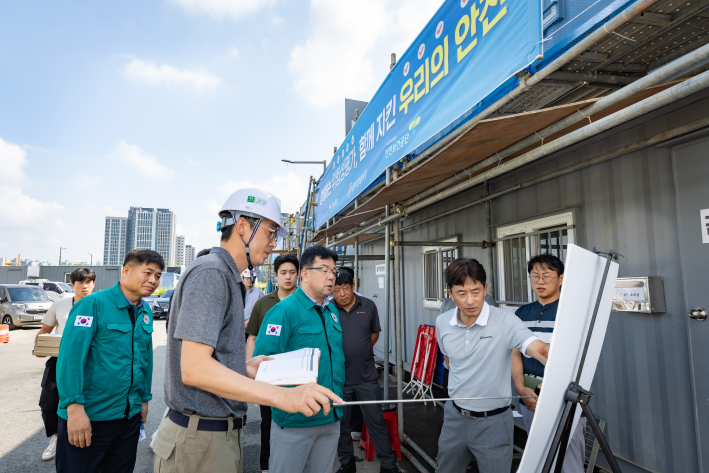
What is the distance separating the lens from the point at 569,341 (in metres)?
1.23

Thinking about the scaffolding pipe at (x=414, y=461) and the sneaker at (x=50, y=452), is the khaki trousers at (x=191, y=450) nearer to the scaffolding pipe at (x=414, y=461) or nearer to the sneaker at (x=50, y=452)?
the scaffolding pipe at (x=414, y=461)

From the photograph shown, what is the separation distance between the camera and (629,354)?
3.23m

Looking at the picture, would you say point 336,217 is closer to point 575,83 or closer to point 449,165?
point 449,165

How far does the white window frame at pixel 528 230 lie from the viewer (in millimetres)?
3873

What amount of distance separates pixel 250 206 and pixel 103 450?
2.04 meters

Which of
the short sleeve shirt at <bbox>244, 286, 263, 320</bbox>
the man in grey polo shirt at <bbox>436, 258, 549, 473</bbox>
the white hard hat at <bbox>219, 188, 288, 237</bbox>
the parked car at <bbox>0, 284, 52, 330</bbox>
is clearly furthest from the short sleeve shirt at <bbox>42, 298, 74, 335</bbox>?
the parked car at <bbox>0, 284, 52, 330</bbox>

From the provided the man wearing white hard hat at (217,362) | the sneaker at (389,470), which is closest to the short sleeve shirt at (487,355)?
the man wearing white hard hat at (217,362)

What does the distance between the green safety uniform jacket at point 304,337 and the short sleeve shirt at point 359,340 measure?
1.16 metres

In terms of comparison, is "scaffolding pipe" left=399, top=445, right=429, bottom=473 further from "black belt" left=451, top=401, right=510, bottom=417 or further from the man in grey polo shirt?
"black belt" left=451, top=401, right=510, bottom=417

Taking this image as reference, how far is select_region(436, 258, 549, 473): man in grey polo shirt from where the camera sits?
234cm

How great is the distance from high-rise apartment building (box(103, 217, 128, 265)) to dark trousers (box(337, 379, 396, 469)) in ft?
358

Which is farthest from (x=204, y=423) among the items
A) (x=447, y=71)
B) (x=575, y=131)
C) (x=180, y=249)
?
(x=180, y=249)

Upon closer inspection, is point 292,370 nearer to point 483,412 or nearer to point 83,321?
point 483,412

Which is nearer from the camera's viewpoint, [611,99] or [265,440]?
[611,99]
